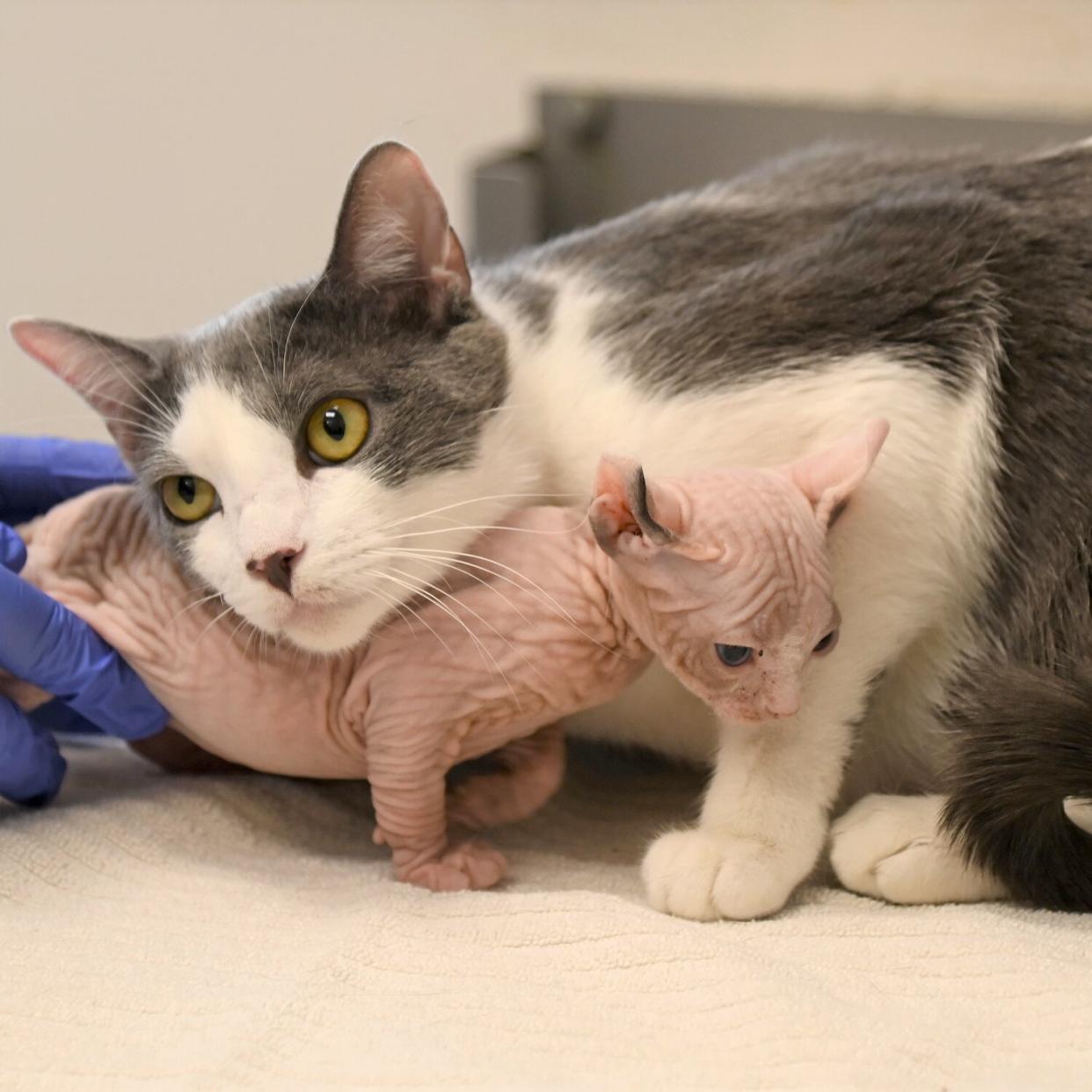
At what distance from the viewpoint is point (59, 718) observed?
3.92 feet

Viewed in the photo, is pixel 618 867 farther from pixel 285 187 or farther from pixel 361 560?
pixel 285 187

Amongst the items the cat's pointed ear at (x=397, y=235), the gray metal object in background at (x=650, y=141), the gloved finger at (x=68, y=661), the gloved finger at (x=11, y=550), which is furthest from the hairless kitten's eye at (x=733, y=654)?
the gray metal object in background at (x=650, y=141)

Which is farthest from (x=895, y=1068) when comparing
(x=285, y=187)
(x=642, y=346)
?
(x=285, y=187)

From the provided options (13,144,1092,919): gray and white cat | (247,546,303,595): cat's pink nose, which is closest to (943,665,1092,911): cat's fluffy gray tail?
(13,144,1092,919): gray and white cat

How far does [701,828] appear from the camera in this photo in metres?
0.96

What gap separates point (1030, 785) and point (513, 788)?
0.44 metres

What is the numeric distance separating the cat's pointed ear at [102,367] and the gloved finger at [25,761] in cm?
24

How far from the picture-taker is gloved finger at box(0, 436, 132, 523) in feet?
3.97

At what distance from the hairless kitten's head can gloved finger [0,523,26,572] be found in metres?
0.54

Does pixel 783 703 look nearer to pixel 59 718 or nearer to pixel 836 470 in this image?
pixel 836 470

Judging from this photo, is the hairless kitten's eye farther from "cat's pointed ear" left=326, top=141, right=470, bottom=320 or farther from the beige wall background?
the beige wall background

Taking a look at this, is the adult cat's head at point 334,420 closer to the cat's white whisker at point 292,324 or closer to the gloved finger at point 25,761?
the cat's white whisker at point 292,324

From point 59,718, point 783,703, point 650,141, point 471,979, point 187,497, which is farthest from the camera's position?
point 650,141

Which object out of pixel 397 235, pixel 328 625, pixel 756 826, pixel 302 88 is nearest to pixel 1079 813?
pixel 756 826
